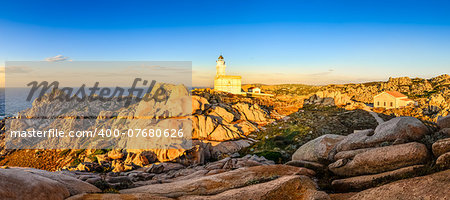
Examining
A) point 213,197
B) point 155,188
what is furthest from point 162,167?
point 213,197

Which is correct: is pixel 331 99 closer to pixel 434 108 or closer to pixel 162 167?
pixel 434 108

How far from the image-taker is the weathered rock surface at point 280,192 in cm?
919

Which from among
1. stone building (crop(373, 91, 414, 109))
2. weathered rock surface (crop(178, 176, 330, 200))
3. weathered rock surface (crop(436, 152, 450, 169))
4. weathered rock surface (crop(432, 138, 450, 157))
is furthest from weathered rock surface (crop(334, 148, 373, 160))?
stone building (crop(373, 91, 414, 109))

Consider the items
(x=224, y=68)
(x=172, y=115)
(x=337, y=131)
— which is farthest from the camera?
(x=224, y=68)

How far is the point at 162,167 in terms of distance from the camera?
79.4 ft

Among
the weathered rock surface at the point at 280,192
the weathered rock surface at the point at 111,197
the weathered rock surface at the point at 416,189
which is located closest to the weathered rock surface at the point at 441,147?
the weathered rock surface at the point at 416,189

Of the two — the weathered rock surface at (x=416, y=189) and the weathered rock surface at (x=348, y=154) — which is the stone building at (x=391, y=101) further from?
the weathered rock surface at (x=416, y=189)

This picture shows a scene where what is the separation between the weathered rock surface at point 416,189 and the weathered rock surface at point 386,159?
2624 mm

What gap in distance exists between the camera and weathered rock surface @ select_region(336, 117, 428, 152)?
1348cm

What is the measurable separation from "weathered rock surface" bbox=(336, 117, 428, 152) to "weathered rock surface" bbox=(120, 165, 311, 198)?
17.1 feet

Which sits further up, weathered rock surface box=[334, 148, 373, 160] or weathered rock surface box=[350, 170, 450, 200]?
weathered rock surface box=[350, 170, 450, 200]

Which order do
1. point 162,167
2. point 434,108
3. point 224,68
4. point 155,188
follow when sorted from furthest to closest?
1. point 224,68
2. point 434,108
3. point 162,167
4. point 155,188

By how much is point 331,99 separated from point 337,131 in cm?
4050

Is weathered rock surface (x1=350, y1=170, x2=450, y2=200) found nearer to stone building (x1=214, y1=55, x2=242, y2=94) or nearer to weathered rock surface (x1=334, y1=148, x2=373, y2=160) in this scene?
weathered rock surface (x1=334, y1=148, x2=373, y2=160)
